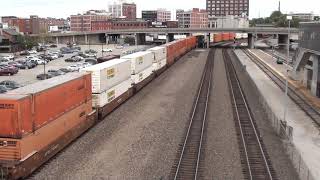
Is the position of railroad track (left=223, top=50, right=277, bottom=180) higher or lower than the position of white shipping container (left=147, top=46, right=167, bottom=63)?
lower

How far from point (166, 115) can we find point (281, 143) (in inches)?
428

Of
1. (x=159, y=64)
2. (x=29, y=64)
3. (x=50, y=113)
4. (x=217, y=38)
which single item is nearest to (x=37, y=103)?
(x=50, y=113)

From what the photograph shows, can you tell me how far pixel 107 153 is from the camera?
998 inches

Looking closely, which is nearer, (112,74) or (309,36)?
(112,74)

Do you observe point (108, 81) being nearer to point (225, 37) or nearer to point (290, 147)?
point (290, 147)

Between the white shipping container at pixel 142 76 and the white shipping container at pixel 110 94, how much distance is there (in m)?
2.78

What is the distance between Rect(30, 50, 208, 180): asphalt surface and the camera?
22172 millimetres

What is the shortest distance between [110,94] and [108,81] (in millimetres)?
1520

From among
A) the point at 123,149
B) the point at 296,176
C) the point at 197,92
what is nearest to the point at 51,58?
the point at 197,92

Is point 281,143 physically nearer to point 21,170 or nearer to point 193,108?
point 193,108

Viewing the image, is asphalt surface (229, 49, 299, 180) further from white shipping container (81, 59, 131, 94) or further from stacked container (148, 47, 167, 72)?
stacked container (148, 47, 167, 72)

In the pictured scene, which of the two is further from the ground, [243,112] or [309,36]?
[309,36]

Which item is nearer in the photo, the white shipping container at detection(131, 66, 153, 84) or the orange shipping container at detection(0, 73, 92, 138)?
the orange shipping container at detection(0, 73, 92, 138)

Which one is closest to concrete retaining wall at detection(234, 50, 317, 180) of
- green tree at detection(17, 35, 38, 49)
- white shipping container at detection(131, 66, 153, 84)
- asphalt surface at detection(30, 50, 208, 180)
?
asphalt surface at detection(30, 50, 208, 180)
